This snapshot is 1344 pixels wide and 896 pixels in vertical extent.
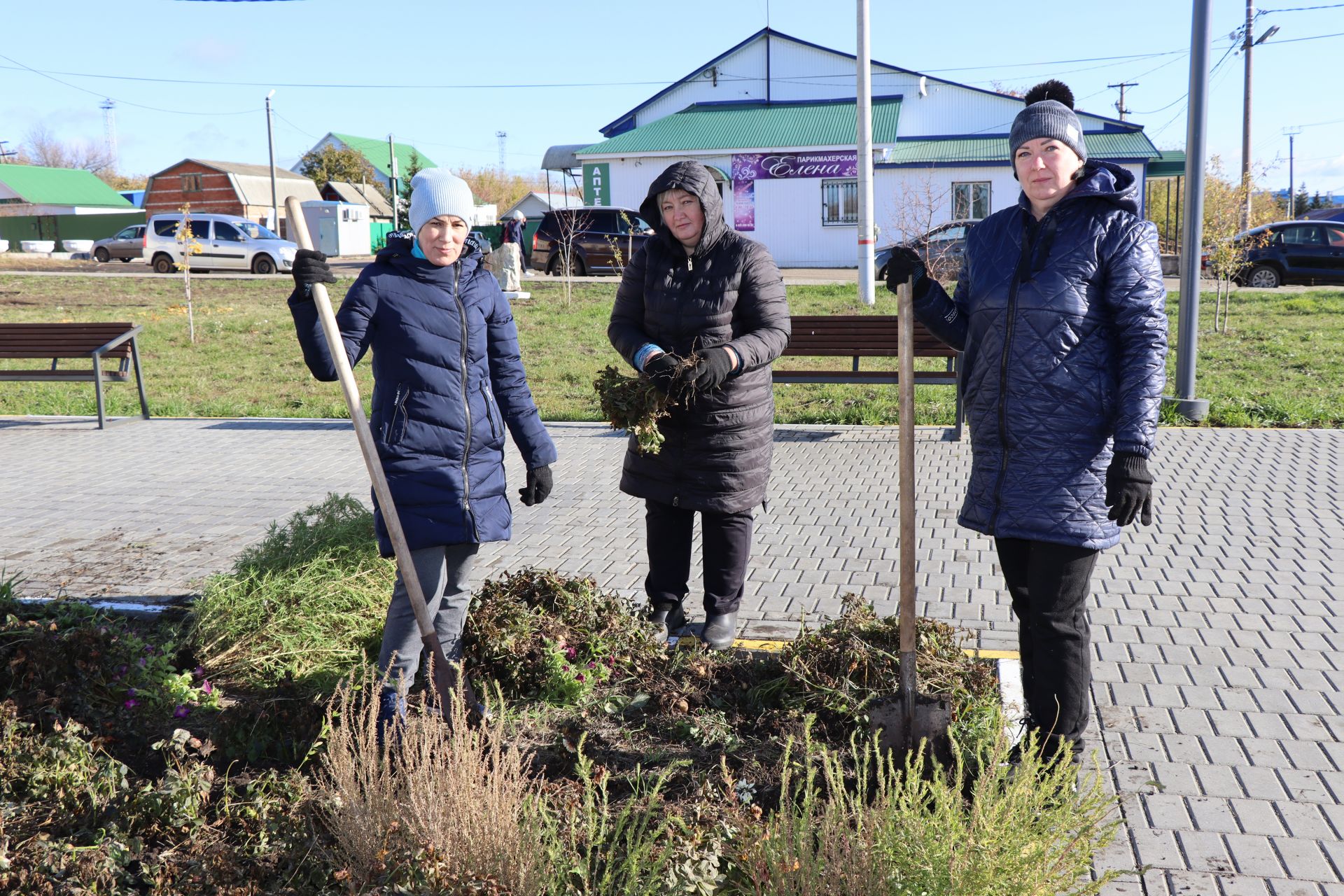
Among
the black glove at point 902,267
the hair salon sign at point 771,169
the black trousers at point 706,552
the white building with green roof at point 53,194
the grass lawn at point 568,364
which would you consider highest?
the white building with green roof at point 53,194

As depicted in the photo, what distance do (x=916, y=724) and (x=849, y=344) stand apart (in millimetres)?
6553

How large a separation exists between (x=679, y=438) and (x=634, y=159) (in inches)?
1214

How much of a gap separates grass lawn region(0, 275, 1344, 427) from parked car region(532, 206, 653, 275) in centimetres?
484

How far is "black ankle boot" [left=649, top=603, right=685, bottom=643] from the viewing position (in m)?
4.58

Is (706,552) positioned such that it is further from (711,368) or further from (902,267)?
(902,267)

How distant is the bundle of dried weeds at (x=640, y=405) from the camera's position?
13.5 feet

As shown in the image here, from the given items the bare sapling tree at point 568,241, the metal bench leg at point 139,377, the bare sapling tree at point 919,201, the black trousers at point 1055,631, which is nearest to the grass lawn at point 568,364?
the metal bench leg at point 139,377

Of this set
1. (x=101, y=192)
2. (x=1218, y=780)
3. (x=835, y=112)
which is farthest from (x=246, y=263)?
(x=101, y=192)

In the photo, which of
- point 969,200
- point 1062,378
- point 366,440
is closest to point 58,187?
point 969,200

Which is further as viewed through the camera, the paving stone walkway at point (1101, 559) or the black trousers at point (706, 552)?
the black trousers at point (706, 552)

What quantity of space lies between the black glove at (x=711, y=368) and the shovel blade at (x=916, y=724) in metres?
1.30

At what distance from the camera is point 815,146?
32031mm

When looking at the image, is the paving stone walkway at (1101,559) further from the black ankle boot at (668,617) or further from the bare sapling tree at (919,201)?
the bare sapling tree at (919,201)

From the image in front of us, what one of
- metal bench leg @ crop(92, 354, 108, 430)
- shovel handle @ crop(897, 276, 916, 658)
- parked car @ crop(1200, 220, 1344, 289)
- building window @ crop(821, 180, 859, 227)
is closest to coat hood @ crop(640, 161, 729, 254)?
shovel handle @ crop(897, 276, 916, 658)
